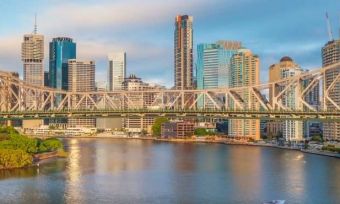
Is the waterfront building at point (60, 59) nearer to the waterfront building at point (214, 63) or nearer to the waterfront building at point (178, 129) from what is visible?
the waterfront building at point (214, 63)

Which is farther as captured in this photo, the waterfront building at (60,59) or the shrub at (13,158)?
the waterfront building at (60,59)

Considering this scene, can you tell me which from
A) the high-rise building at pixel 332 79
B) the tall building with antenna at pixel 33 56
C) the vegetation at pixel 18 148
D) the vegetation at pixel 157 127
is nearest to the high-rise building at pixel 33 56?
the tall building with antenna at pixel 33 56

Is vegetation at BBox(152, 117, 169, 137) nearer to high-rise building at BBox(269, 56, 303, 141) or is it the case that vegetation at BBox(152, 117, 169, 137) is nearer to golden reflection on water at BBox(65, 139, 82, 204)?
high-rise building at BBox(269, 56, 303, 141)

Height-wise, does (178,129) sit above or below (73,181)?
above

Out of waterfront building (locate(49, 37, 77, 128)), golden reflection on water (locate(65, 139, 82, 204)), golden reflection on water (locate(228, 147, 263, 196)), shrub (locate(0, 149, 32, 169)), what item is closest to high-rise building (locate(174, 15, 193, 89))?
waterfront building (locate(49, 37, 77, 128))

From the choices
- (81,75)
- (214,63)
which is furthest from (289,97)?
(81,75)

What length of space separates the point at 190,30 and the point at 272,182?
97.4 m

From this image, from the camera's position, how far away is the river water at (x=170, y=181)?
23.4m

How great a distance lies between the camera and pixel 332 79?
205 feet

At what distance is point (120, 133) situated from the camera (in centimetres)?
8538

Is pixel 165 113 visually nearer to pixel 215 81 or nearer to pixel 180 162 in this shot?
pixel 180 162

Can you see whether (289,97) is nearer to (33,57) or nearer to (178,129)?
(178,129)

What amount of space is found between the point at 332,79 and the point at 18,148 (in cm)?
3848

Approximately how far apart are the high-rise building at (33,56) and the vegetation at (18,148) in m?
84.6
